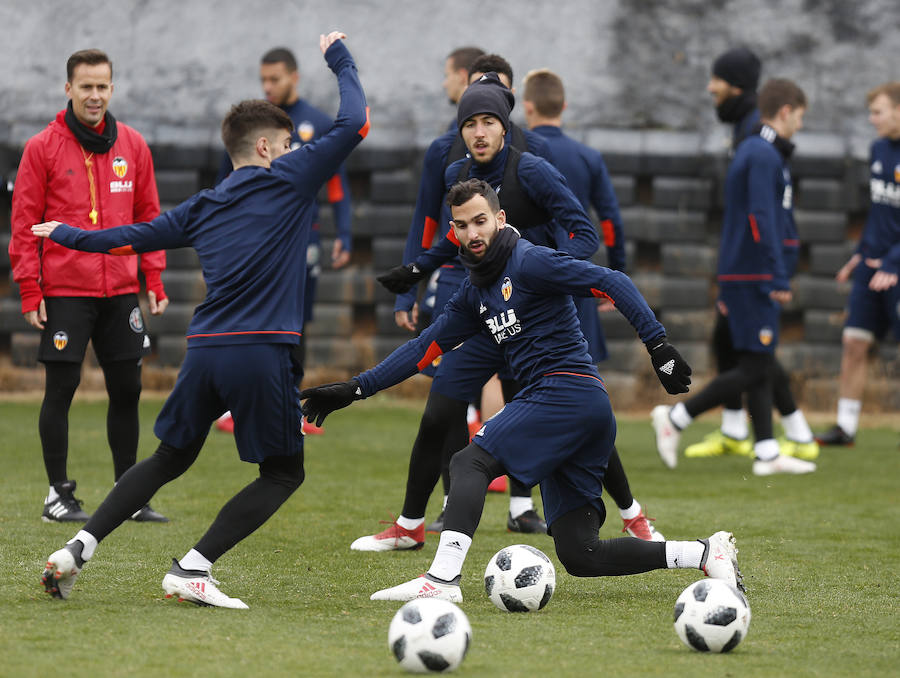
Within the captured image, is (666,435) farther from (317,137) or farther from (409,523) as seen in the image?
(409,523)

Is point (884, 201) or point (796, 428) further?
point (884, 201)

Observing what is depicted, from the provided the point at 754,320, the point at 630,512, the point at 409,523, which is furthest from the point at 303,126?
the point at 630,512

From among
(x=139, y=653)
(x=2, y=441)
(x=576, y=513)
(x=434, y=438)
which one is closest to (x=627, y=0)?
(x=2, y=441)

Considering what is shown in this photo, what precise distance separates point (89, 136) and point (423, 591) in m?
2.89

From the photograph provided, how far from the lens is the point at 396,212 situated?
38.9ft

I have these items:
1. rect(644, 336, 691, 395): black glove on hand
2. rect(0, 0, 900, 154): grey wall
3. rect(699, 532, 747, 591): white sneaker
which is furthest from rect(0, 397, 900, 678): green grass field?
rect(0, 0, 900, 154): grey wall

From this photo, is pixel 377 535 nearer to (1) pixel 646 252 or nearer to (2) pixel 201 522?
(2) pixel 201 522

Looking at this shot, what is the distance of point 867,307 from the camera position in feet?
32.8

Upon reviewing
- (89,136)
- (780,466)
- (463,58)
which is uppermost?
(463,58)

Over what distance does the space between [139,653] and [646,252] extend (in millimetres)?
8790

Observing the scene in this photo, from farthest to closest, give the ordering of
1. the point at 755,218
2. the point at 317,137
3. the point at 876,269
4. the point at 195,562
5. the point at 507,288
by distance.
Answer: the point at 876,269
the point at 317,137
the point at 755,218
the point at 507,288
the point at 195,562

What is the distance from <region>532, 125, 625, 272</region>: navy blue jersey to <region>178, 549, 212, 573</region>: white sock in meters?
3.12

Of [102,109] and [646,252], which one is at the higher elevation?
[102,109]

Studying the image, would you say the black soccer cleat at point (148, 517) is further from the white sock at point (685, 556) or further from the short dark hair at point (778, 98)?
the short dark hair at point (778, 98)
